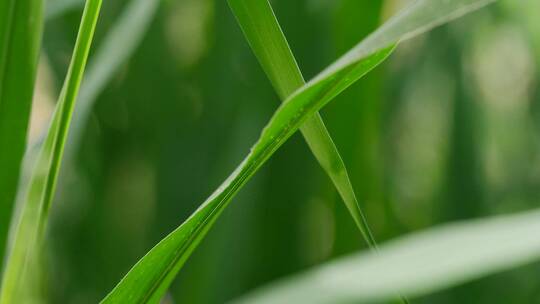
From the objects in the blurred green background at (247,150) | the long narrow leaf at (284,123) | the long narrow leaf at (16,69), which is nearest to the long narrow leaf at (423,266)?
the long narrow leaf at (284,123)

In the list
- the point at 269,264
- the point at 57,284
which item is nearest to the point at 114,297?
the point at 269,264

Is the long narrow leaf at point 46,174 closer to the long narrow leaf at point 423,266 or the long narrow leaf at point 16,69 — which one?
the long narrow leaf at point 16,69

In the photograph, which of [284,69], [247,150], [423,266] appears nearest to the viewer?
[423,266]

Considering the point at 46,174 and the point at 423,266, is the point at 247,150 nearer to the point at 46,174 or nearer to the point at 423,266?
the point at 46,174

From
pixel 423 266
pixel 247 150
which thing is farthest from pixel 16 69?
pixel 247 150

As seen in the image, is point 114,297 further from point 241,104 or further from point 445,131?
point 445,131

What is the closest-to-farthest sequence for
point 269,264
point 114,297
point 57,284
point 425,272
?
Answer: point 425,272
point 114,297
point 269,264
point 57,284
